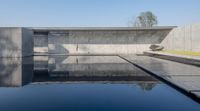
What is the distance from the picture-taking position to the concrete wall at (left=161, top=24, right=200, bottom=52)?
1849cm

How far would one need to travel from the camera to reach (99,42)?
1115 inches

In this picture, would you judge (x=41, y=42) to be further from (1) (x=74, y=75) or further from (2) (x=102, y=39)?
(1) (x=74, y=75)

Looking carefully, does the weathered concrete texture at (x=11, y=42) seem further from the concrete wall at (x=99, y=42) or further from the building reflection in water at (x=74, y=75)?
the building reflection in water at (x=74, y=75)

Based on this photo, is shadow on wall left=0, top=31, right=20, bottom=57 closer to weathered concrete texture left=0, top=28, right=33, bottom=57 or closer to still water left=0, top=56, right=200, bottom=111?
weathered concrete texture left=0, top=28, right=33, bottom=57

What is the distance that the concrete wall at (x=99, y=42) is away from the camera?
28.0m

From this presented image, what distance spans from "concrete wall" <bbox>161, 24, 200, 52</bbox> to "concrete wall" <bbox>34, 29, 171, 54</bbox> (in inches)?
106

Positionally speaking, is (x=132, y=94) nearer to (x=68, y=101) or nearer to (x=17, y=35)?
(x=68, y=101)

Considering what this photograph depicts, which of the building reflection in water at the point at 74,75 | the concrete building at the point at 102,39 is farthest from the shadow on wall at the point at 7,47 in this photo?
the building reflection in water at the point at 74,75

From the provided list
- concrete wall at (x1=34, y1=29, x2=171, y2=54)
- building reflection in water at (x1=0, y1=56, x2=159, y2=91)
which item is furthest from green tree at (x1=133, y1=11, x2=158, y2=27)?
building reflection in water at (x1=0, y1=56, x2=159, y2=91)

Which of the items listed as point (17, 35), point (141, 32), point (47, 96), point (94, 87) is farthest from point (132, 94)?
point (141, 32)

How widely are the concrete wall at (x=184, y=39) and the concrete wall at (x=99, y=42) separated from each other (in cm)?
269

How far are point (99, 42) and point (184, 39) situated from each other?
391 inches

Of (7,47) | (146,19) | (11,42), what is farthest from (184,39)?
(146,19)

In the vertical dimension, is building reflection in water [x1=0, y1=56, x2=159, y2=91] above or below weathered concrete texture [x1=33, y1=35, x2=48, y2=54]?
below
